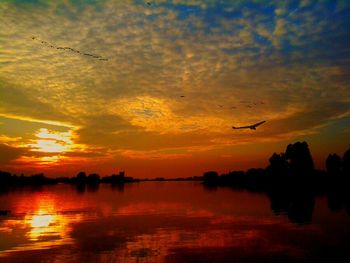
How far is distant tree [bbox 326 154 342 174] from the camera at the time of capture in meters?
167

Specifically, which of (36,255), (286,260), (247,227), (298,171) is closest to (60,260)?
(36,255)

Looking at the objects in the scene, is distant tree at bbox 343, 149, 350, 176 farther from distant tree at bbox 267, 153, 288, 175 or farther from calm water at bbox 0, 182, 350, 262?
calm water at bbox 0, 182, 350, 262

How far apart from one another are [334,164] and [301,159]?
15303mm

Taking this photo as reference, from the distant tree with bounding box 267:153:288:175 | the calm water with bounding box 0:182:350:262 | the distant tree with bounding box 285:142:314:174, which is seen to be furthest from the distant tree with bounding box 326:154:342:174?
the calm water with bounding box 0:182:350:262

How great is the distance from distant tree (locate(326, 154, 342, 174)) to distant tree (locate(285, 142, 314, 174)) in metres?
8.30

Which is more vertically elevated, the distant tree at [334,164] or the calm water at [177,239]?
the distant tree at [334,164]

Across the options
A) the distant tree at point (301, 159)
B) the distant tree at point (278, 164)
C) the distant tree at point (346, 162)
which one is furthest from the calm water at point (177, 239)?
the distant tree at point (278, 164)

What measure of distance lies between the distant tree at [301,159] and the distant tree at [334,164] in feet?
27.2

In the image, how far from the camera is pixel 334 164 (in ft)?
552

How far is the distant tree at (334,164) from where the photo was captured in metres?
167

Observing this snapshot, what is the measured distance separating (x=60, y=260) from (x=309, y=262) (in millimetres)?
23908

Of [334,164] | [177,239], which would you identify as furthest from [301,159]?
[177,239]

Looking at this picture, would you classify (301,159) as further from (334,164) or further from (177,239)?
(177,239)

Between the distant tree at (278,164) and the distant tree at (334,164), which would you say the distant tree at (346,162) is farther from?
the distant tree at (278,164)
